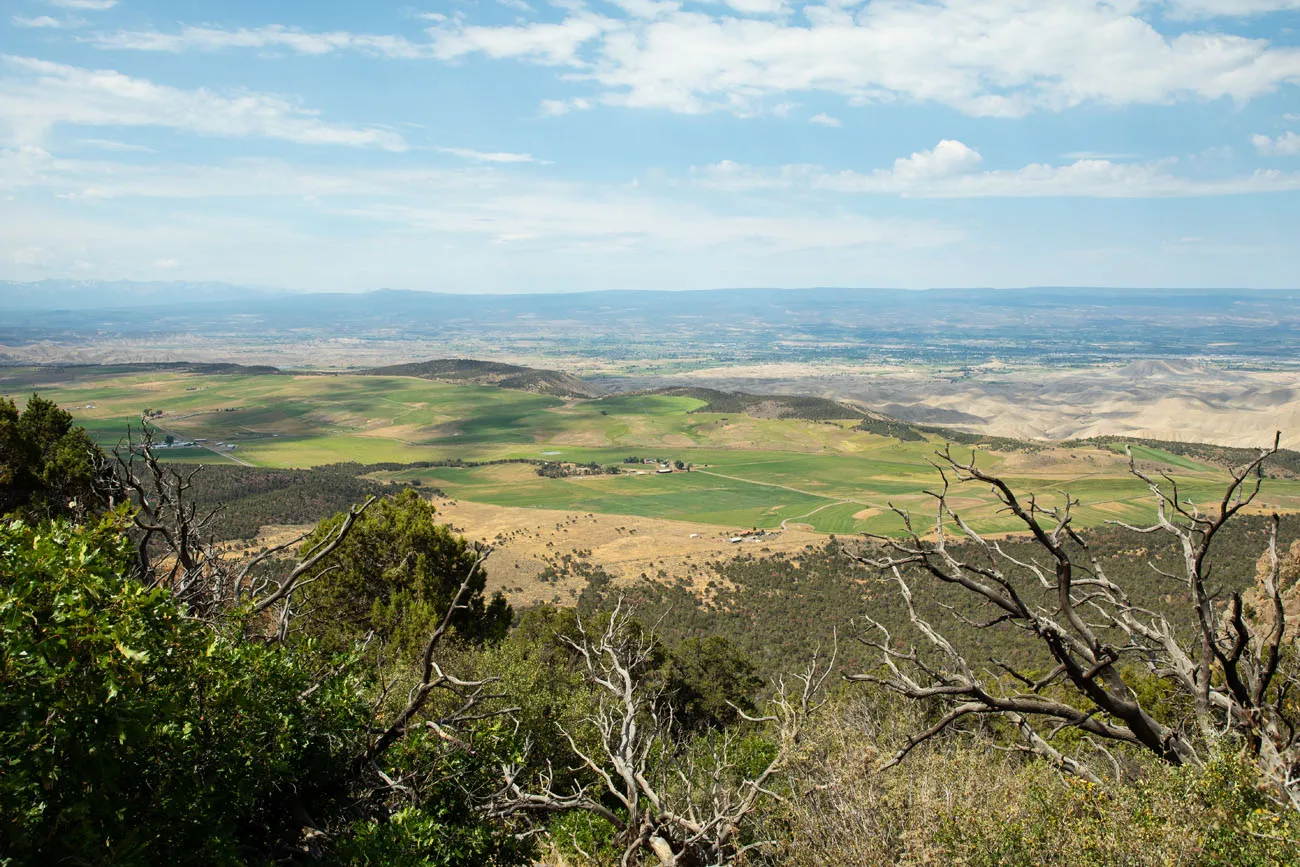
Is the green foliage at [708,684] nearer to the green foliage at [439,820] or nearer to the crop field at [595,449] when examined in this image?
the green foliage at [439,820]

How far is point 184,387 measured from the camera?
168 metres

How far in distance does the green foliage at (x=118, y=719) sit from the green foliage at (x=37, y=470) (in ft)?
56.6

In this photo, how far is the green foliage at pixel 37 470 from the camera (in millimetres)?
20906

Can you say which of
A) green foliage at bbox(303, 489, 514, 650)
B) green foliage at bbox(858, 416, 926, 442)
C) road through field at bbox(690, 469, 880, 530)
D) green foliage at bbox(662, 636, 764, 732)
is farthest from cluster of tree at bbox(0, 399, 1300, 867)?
green foliage at bbox(858, 416, 926, 442)

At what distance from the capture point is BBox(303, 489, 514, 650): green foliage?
25.4 m

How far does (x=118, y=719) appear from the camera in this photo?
17.5ft

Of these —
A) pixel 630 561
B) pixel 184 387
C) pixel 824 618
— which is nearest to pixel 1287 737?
pixel 824 618

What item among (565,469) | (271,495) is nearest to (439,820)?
(271,495)

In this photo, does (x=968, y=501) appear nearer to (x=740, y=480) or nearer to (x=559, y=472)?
(x=740, y=480)

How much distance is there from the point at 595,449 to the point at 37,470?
110 meters

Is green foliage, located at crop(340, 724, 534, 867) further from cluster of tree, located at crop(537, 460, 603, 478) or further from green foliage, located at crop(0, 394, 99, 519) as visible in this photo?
cluster of tree, located at crop(537, 460, 603, 478)

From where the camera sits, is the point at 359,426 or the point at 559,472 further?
the point at 359,426

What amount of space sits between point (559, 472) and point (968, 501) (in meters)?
55.1

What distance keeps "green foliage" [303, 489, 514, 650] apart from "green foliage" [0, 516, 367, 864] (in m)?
17.5
